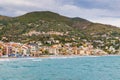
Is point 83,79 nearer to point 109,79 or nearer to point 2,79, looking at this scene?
point 109,79

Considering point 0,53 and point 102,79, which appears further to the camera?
point 0,53

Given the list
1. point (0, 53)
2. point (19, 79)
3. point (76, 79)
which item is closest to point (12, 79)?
point (19, 79)

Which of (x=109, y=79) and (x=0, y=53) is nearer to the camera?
(x=109, y=79)

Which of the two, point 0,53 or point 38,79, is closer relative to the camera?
point 38,79

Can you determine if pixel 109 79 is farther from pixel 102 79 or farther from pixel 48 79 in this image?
pixel 48 79

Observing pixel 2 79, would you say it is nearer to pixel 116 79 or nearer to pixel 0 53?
pixel 116 79

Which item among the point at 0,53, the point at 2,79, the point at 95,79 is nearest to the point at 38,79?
the point at 2,79

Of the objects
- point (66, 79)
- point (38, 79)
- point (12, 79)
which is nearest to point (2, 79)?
point (12, 79)
